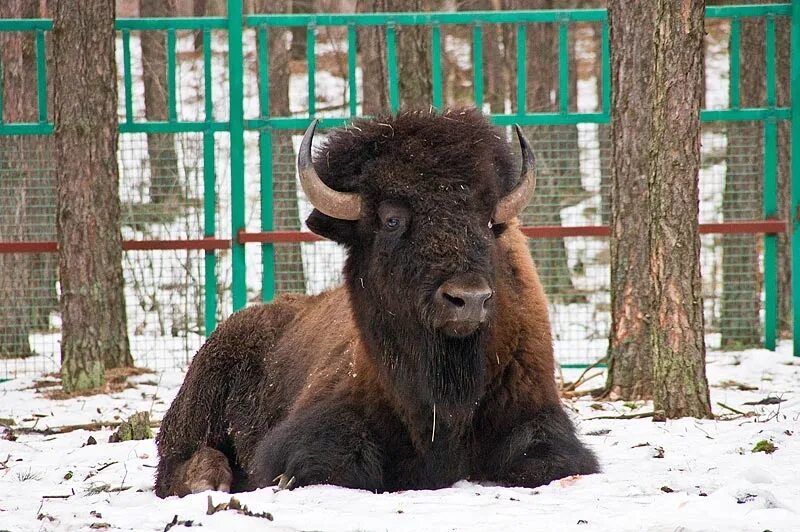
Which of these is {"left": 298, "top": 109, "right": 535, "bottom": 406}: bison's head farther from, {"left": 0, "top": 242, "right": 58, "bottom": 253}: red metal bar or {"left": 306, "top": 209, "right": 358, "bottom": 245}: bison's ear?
{"left": 0, "top": 242, "right": 58, "bottom": 253}: red metal bar

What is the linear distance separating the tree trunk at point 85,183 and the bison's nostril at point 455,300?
5315 mm

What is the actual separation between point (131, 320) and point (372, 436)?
24.9ft

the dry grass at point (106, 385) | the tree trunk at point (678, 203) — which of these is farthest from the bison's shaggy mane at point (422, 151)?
the dry grass at point (106, 385)

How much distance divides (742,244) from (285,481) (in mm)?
7435

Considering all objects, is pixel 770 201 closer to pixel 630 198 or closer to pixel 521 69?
pixel 521 69

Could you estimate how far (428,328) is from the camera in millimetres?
4871

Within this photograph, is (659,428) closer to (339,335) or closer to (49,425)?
(339,335)

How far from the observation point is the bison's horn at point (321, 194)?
5094mm

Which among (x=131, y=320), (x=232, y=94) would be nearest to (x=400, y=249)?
(x=232, y=94)

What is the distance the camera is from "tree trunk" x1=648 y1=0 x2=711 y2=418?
623cm

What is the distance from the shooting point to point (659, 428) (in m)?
6.11

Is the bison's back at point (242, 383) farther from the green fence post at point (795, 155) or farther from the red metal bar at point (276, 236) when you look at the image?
the green fence post at point (795, 155)

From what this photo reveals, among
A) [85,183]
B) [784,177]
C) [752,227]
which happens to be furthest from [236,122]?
[784,177]

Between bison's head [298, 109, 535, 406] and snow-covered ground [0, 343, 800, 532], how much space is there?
2.44ft
